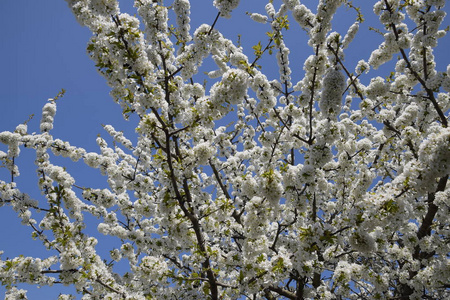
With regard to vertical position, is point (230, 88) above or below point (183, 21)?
below

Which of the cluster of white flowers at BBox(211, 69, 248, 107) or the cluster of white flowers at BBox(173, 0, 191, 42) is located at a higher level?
the cluster of white flowers at BBox(173, 0, 191, 42)

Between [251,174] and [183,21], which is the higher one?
[183,21]

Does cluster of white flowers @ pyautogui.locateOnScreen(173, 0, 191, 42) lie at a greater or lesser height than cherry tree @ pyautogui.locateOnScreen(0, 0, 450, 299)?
greater

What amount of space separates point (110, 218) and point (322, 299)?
21.5 feet

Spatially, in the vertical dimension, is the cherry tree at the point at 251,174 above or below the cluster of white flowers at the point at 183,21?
below

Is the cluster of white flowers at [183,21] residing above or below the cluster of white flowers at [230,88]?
above

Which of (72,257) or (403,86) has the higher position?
(403,86)

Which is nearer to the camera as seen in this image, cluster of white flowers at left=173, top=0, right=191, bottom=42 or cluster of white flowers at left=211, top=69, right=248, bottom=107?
cluster of white flowers at left=211, top=69, right=248, bottom=107

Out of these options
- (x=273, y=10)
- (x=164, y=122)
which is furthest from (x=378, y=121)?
(x=164, y=122)

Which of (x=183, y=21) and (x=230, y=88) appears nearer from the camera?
(x=230, y=88)

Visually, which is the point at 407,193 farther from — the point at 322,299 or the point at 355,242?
the point at 322,299

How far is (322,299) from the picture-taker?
6074mm

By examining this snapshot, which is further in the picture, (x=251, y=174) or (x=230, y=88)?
(x=251, y=174)

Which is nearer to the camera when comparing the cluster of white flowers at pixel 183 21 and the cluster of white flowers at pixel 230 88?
the cluster of white flowers at pixel 230 88
